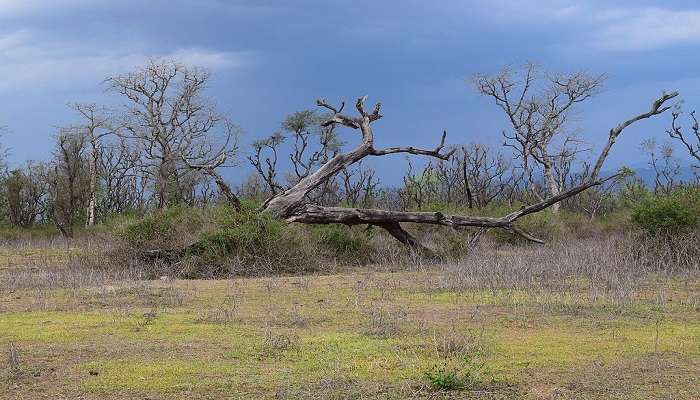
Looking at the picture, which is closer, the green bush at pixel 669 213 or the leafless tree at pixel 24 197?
the green bush at pixel 669 213

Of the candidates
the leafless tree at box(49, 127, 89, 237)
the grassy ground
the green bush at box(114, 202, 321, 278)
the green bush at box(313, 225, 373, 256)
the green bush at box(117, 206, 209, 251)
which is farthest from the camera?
the leafless tree at box(49, 127, 89, 237)

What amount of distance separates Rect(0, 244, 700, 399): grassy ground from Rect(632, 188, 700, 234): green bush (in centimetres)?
371

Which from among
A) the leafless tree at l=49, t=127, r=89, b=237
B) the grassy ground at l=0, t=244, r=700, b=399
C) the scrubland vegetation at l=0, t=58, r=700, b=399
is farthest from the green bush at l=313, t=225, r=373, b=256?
the leafless tree at l=49, t=127, r=89, b=237

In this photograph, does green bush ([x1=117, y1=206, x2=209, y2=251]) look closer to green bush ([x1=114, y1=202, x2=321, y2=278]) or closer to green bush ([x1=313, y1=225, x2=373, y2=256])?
green bush ([x1=114, y1=202, x2=321, y2=278])

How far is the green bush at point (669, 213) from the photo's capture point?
16.1 metres

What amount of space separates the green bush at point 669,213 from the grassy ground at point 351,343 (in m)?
3.71

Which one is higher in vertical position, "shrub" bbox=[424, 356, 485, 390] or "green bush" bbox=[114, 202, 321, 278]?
"green bush" bbox=[114, 202, 321, 278]

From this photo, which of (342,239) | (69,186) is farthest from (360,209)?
(69,186)

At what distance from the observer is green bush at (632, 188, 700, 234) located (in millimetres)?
16141

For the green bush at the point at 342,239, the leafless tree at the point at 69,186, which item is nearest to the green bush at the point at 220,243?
the green bush at the point at 342,239

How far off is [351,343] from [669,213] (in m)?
10.7

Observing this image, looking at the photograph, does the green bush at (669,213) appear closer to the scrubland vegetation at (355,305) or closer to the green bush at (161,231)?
the scrubland vegetation at (355,305)

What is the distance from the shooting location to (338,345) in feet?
25.8

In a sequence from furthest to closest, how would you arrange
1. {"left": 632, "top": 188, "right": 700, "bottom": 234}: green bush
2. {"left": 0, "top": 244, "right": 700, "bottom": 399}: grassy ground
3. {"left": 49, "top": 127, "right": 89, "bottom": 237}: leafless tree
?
{"left": 49, "top": 127, "right": 89, "bottom": 237}: leafless tree, {"left": 632, "top": 188, "right": 700, "bottom": 234}: green bush, {"left": 0, "top": 244, "right": 700, "bottom": 399}: grassy ground
